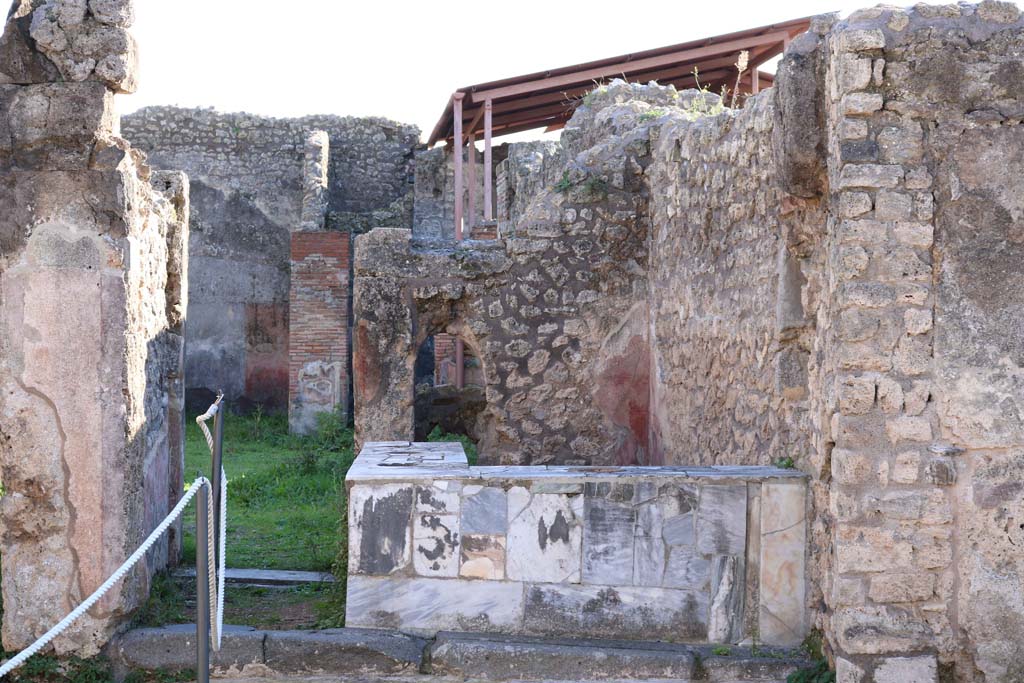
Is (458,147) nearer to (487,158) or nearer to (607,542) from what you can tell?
(487,158)

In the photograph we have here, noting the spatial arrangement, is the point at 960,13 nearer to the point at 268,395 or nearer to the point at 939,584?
the point at 939,584

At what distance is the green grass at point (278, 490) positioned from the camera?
7141mm

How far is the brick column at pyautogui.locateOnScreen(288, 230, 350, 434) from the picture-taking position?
14469 mm

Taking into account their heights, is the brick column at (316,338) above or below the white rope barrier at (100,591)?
above

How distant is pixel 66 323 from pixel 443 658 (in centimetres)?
233

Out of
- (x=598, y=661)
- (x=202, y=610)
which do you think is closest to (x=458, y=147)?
(x=598, y=661)

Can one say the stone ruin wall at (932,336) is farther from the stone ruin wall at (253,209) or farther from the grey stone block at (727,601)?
the stone ruin wall at (253,209)

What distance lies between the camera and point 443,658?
16.0 ft

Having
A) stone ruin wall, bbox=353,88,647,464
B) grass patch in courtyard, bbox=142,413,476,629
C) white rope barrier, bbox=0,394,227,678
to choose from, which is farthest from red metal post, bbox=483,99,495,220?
white rope barrier, bbox=0,394,227,678

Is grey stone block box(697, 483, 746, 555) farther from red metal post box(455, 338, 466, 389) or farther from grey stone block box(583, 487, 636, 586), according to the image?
red metal post box(455, 338, 466, 389)

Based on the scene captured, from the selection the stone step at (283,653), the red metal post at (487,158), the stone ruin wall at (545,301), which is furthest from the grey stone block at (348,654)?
the red metal post at (487,158)

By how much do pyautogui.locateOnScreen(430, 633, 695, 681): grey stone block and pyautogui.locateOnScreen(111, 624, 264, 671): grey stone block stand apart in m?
0.86

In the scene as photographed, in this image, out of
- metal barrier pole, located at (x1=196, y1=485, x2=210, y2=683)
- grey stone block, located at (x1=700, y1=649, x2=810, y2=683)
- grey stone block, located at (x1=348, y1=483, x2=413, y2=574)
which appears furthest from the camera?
grey stone block, located at (x1=348, y1=483, x2=413, y2=574)

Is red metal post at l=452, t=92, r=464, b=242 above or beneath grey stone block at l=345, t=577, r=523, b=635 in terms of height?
above
